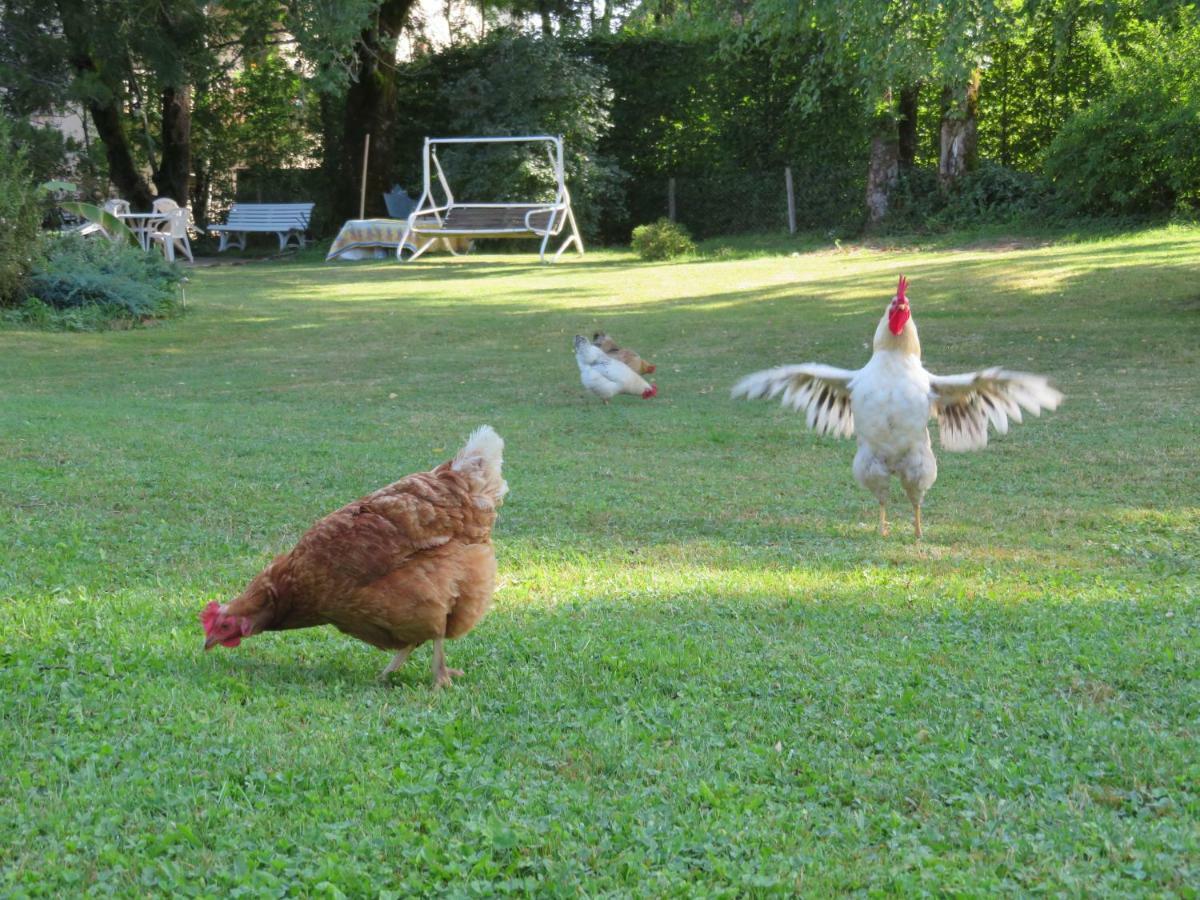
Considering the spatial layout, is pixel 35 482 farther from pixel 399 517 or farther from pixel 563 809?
pixel 563 809

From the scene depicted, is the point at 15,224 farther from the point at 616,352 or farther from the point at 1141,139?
the point at 1141,139

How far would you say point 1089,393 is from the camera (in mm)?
12469

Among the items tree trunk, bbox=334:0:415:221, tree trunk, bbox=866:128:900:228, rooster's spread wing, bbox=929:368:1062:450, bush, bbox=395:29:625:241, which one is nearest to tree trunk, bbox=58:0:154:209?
tree trunk, bbox=334:0:415:221

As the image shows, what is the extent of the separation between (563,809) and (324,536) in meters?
1.61

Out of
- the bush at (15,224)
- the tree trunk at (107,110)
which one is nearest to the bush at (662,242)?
the tree trunk at (107,110)

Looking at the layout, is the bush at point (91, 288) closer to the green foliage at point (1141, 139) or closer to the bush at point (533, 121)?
the bush at point (533, 121)

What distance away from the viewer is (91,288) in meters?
18.2

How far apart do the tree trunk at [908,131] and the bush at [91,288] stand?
697 inches

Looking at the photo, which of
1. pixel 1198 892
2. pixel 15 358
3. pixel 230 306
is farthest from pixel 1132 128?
pixel 1198 892

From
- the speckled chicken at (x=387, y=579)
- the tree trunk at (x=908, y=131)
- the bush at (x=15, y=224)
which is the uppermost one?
the tree trunk at (x=908, y=131)

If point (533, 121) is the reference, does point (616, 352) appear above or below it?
below

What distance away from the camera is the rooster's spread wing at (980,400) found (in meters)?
7.34

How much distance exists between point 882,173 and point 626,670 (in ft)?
83.5

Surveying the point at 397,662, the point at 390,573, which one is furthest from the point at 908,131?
the point at 390,573
